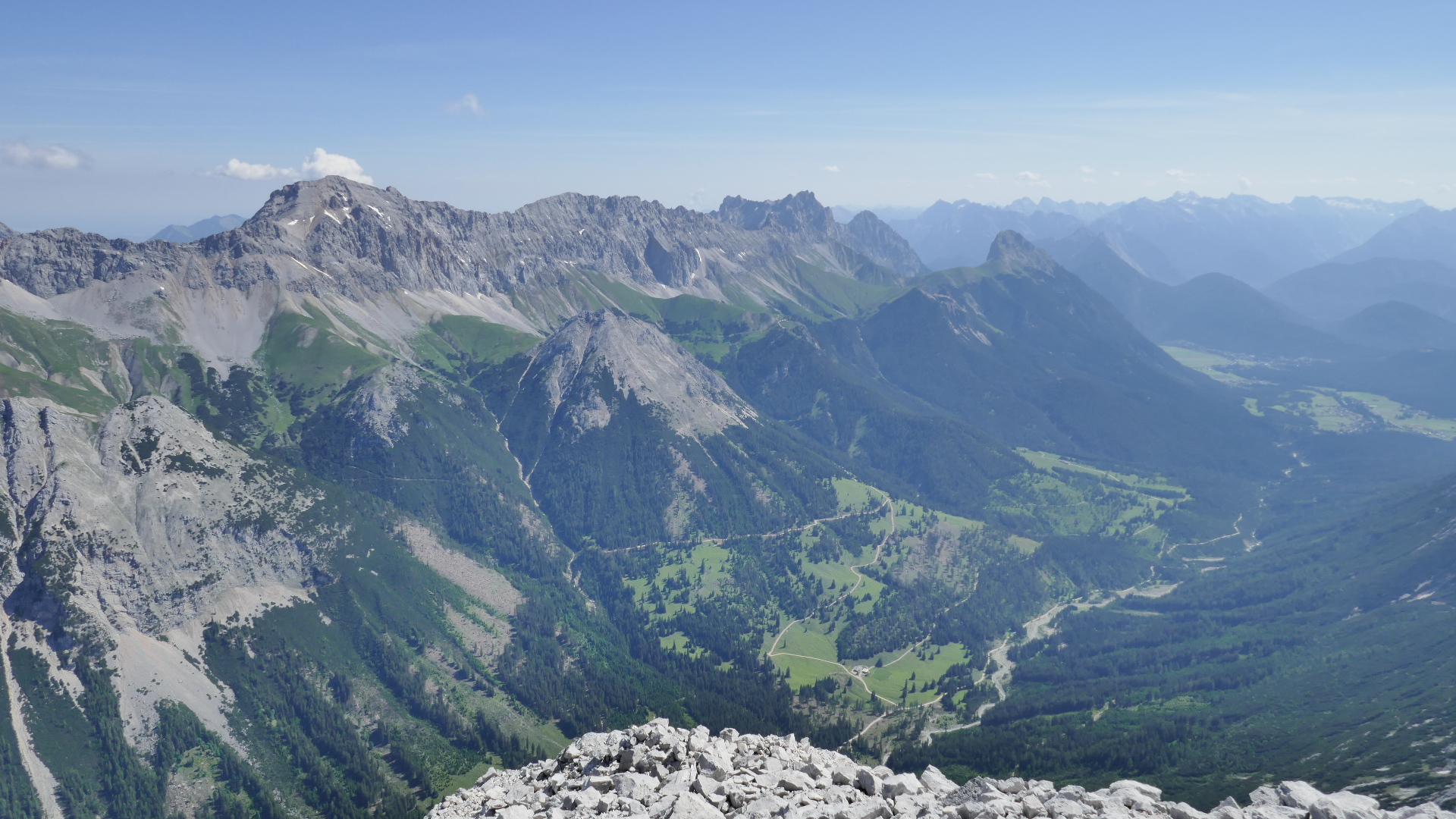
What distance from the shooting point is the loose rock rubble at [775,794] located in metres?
60.7

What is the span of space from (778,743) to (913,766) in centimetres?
12906

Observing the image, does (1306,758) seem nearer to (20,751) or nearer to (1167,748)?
(1167,748)

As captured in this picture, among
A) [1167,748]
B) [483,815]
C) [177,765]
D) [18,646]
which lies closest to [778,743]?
[483,815]

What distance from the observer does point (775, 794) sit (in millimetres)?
64938

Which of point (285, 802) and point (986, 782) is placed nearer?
point (986, 782)

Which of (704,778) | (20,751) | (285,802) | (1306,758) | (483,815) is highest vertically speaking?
(704,778)

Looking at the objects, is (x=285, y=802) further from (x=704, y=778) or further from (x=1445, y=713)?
(x=1445, y=713)

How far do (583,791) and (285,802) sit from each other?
169m

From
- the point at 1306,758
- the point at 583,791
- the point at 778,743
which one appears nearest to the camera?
the point at 583,791

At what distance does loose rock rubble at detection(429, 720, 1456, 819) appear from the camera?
60.7 metres

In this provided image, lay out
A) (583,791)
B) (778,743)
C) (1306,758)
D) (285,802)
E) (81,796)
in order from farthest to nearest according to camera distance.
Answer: (285,802) < (81,796) < (1306,758) < (778,743) < (583,791)

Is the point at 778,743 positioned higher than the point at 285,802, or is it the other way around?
the point at 778,743

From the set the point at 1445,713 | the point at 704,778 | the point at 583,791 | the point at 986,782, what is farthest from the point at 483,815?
the point at 1445,713

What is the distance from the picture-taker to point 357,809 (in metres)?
188
